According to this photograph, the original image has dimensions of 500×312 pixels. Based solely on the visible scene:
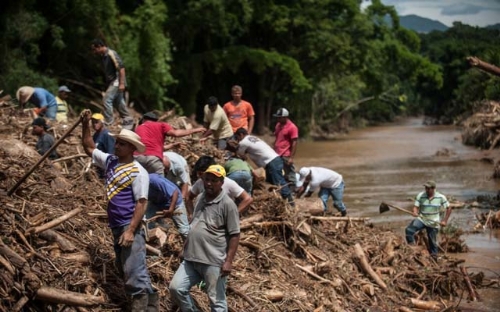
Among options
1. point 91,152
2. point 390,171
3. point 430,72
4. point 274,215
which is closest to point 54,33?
point 390,171

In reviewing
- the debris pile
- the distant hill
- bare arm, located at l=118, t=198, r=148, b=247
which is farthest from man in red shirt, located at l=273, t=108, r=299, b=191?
the distant hill

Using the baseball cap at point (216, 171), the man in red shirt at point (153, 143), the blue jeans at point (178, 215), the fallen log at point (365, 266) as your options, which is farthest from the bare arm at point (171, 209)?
the fallen log at point (365, 266)

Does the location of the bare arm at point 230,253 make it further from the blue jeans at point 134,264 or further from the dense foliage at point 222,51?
the dense foliage at point 222,51

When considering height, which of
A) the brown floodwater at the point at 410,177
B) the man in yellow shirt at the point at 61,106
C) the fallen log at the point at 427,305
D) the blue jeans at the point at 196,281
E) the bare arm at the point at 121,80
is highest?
the bare arm at the point at 121,80

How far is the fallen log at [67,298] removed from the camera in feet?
21.3

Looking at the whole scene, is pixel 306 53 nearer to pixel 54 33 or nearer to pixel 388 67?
pixel 388 67

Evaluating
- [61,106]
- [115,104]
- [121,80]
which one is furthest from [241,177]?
[61,106]

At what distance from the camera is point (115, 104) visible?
1249cm

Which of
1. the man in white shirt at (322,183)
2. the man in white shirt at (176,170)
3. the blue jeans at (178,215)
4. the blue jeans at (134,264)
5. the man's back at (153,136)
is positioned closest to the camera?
the blue jeans at (134,264)

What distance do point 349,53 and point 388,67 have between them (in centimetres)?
697

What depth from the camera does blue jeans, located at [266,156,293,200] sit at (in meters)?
11.4

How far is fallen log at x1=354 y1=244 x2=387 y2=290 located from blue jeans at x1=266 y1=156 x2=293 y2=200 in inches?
59.9

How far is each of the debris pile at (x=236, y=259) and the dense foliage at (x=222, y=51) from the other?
33.4 feet

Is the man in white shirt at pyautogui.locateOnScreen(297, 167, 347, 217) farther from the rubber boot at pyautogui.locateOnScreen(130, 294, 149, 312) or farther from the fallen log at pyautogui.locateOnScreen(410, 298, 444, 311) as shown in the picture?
the rubber boot at pyautogui.locateOnScreen(130, 294, 149, 312)
